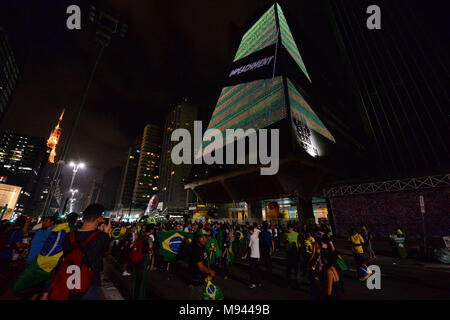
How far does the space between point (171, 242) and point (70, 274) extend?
14.5ft

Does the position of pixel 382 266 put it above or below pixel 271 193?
below

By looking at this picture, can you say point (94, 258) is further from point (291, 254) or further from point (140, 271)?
point (291, 254)

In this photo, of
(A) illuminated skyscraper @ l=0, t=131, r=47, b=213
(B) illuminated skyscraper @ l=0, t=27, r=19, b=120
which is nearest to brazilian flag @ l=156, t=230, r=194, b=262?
(B) illuminated skyscraper @ l=0, t=27, r=19, b=120

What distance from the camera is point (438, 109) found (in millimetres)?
24219

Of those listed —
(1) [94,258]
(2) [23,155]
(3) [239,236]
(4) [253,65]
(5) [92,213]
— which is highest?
(2) [23,155]

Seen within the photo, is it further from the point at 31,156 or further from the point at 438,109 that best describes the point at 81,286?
the point at 31,156

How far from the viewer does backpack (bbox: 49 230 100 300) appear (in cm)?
236

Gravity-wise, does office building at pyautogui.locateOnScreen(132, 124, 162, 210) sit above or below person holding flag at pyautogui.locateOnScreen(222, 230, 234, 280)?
above

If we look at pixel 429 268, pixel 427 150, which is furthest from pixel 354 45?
pixel 429 268

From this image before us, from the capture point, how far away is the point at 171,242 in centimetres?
664

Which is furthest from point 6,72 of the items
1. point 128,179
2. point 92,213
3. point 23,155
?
point 92,213

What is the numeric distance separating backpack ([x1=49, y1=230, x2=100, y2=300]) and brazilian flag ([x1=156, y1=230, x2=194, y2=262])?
13.4ft

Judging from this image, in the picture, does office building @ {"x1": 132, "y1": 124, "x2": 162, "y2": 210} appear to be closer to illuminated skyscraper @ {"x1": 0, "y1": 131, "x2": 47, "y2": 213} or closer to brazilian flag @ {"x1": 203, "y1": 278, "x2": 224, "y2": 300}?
illuminated skyscraper @ {"x1": 0, "y1": 131, "x2": 47, "y2": 213}
